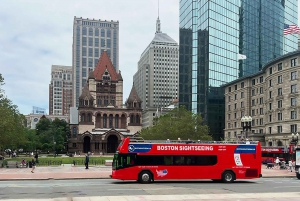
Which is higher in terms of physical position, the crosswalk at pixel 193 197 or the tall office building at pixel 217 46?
the tall office building at pixel 217 46

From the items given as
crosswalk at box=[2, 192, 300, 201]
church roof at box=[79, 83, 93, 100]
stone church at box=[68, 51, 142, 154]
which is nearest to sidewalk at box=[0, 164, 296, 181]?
crosswalk at box=[2, 192, 300, 201]

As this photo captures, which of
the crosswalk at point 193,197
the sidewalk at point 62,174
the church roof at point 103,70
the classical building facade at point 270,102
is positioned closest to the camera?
the crosswalk at point 193,197

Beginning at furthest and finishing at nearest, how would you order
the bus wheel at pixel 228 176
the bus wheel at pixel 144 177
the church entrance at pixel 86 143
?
the church entrance at pixel 86 143 → the bus wheel at pixel 228 176 → the bus wheel at pixel 144 177

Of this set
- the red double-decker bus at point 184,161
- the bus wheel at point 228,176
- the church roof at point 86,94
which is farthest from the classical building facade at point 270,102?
the church roof at point 86,94

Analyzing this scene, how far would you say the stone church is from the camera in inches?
4493

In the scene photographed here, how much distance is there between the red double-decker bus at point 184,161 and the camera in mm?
25359

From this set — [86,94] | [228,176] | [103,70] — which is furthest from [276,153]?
[103,70]

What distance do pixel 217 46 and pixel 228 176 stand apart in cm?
6909

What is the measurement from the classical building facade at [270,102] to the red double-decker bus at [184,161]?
73.9ft

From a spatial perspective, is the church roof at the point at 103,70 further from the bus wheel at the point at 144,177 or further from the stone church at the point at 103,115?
the bus wheel at the point at 144,177

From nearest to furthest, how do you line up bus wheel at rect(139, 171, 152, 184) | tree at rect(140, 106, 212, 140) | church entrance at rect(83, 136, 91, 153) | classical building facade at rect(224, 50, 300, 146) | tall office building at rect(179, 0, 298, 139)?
bus wheel at rect(139, 171, 152, 184), classical building facade at rect(224, 50, 300, 146), tree at rect(140, 106, 212, 140), tall office building at rect(179, 0, 298, 139), church entrance at rect(83, 136, 91, 153)

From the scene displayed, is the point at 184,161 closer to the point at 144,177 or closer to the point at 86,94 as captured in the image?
the point at 144,177

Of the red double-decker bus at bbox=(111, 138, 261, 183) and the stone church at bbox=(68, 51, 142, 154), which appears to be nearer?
the red double-decker bus at bbox=(111, 138, 261, 183)

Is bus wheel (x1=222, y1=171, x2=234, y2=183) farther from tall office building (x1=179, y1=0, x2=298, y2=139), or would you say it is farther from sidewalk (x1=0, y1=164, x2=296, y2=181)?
tall office building (x1=179, y1=0, x2=298, y2=139)
